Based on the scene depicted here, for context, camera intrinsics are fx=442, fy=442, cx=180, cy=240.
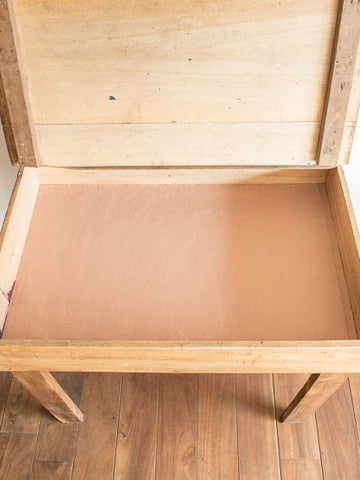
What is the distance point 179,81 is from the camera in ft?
3.64

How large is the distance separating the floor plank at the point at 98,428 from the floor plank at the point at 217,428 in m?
0.28

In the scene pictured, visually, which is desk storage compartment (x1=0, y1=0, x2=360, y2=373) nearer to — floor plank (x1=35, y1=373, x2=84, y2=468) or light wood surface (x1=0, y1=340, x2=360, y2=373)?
light wood surface (x1=0, y1=340, x2=360, y2=373)

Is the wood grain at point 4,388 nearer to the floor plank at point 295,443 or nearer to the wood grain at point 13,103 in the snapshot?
the wood grain at point 13,103

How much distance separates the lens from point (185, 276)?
1.15m

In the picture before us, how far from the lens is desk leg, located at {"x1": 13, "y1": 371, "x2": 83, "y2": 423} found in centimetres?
110

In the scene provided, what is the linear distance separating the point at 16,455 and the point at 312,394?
922 millimetres

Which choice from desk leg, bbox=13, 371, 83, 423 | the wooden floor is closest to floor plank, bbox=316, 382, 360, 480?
the wooden floor

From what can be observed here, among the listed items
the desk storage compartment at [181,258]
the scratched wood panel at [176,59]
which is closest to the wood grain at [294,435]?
the desk storage compartment at [181,258]

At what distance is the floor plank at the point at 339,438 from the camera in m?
1.33

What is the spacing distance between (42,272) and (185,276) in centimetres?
38

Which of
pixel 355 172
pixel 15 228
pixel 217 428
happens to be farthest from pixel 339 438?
pixel 15 228

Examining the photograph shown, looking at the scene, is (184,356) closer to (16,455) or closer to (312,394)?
(312,394)

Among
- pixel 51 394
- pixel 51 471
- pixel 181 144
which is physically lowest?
pixel 51 471

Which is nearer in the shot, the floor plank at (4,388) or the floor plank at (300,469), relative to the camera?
the floor plank at (300,469)
